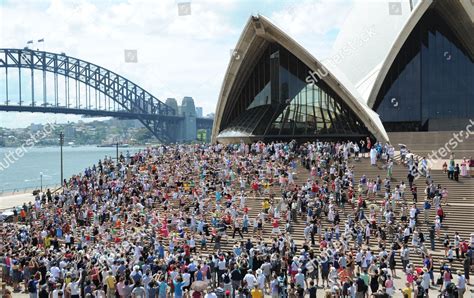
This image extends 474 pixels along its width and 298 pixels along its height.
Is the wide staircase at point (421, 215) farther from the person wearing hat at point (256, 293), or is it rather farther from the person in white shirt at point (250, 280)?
the person wearing hat at point (256, 293)

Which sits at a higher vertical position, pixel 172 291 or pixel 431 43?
pixel 431 43

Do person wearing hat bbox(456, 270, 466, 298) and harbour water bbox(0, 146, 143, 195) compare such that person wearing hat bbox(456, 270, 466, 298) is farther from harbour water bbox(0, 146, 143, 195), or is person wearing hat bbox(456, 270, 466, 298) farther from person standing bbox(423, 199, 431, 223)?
harbour water bbox(0, 146, 143, 195)

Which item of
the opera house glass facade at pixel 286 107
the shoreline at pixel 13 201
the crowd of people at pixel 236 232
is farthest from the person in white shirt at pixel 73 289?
the opera house glass facade at pixel 286 107

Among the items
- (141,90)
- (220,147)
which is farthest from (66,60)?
(220,147)

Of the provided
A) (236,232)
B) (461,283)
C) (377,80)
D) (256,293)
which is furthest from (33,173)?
(461,283)

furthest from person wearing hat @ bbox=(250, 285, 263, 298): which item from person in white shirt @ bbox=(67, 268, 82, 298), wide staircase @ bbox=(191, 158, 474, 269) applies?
wide staircase @ bbox=(191, 158, 474, 269)

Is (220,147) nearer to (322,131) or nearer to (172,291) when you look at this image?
(322,131)
